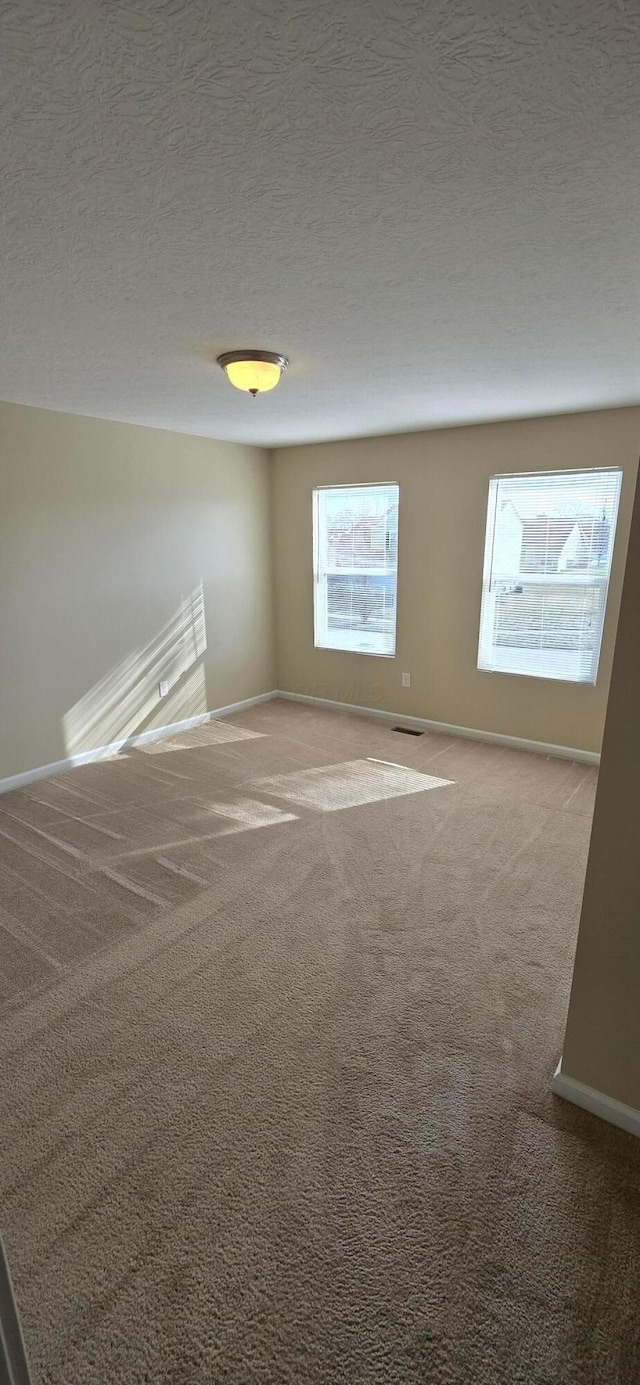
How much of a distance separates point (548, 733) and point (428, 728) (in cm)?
101

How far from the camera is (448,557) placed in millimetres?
4668

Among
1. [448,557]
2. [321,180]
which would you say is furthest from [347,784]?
[321,180]

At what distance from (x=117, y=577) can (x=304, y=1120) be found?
3738mm

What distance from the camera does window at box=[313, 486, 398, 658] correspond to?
5.02 m

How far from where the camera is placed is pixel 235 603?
5.46m

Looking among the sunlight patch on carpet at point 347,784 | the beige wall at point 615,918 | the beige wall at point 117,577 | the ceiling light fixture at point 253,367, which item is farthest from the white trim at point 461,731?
the ceiling light fixture at point 253,367

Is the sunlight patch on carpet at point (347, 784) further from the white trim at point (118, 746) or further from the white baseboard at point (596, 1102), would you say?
the white baseboard at point (596, 1102)

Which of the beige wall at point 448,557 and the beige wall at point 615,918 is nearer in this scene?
the beige wall at point 615,918

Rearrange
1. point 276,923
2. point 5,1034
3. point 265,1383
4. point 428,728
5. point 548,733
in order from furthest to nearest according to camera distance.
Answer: point 428,728
point 548,733
point 276,923
point 5,1034
point 265,1383

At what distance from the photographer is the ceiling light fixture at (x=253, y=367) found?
2.61m

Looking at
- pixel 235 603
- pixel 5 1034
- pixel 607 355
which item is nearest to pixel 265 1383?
pixel 5 1034

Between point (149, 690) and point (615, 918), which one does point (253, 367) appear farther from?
point (149, 690)

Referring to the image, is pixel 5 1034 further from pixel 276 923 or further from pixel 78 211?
pixel 78 211

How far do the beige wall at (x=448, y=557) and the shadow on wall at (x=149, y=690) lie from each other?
1.16 meters
